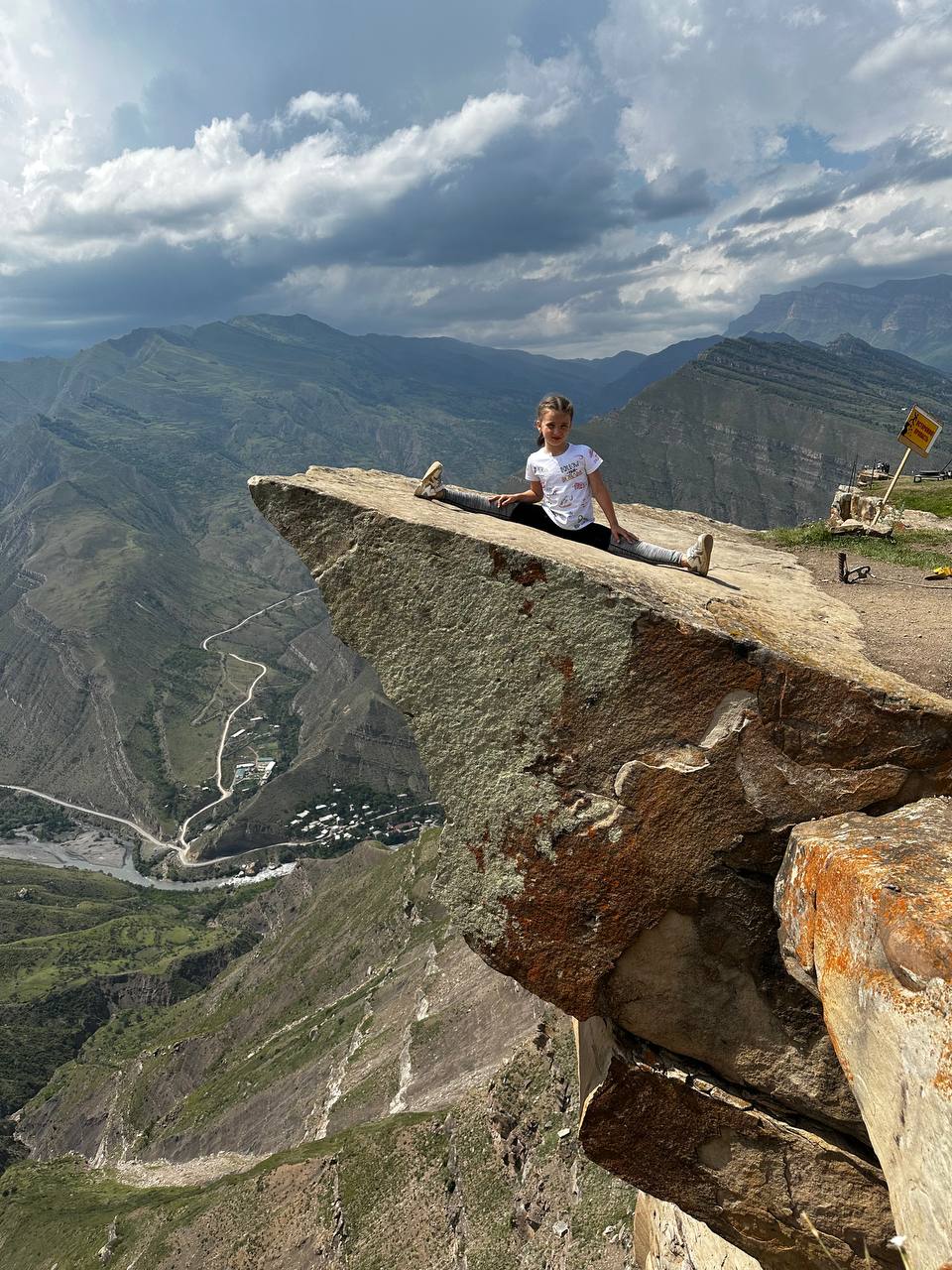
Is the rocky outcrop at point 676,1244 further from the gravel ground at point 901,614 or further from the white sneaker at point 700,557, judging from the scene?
the white sneaker at point 700,557

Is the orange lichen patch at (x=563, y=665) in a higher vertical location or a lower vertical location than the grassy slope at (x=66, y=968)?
higher

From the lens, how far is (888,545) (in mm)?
19734

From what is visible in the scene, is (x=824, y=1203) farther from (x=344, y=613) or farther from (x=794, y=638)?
(x=344, y=613)

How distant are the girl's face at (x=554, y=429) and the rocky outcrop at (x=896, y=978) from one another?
7425 mm

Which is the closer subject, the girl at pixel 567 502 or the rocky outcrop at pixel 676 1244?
the girl at pixel 567 502

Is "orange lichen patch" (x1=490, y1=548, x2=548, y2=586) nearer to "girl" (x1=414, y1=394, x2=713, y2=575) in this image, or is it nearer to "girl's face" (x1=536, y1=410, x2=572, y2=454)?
"girl" (x1=414, y1=394, x2=713, y2=575)

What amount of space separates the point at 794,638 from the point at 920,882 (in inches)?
163

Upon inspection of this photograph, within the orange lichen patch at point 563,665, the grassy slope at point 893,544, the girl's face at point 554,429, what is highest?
the girl's face at point 554,429

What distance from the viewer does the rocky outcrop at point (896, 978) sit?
579 cm

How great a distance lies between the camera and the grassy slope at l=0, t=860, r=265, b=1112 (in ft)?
485

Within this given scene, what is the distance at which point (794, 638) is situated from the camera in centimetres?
1006

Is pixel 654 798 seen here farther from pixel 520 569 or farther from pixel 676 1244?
pixel 676 1244

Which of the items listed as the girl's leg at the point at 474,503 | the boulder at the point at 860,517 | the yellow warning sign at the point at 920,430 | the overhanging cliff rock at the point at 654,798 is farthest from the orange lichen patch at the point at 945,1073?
the yellow warning sign at the point at 920,430

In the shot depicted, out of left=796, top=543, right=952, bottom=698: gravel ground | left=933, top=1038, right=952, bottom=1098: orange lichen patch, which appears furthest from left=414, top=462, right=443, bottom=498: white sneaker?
left=933, top=1038, right=952, bottom=1098: orange lichen patch
